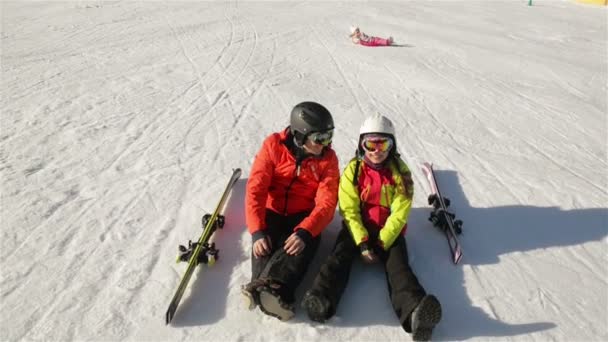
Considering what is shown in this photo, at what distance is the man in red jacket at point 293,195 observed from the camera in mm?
3729

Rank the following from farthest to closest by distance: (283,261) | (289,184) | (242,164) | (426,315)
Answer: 1. (242,164)
2. (289,184)
3. (283,261)
4. (426,315)

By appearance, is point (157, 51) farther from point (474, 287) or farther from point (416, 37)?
point (474, 287)

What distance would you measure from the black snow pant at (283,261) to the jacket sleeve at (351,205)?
329mm

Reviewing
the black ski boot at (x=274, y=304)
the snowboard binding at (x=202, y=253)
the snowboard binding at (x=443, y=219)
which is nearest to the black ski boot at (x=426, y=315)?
the black ski boot at (x=274, y=304)

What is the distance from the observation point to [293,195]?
4.30 metres

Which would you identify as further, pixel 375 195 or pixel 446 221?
pixel 446 221

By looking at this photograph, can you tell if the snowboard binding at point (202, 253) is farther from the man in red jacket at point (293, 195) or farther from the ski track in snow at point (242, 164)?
the man in red jacket at point (293, 195)

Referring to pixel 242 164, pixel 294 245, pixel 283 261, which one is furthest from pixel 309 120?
pixel 242 164

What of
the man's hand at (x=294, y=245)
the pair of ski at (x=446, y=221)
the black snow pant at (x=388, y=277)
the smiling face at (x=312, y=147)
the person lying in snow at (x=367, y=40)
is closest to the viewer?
the black snow pant at (x=388, y=277)

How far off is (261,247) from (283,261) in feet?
A: 0.79

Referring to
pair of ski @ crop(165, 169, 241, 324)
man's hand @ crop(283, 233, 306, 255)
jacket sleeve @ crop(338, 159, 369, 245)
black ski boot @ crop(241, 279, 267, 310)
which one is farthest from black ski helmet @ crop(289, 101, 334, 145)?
black ski boot @ crop(241, 279, 267, 310)

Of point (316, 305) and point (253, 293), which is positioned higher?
point (253, 293)

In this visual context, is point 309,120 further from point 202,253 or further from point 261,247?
point 202,253

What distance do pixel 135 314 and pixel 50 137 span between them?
3.87 metres
